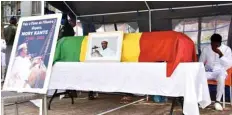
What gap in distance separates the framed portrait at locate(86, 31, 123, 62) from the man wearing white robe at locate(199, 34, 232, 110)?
1702 millimetres

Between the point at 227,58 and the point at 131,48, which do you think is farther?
the point at 227,58

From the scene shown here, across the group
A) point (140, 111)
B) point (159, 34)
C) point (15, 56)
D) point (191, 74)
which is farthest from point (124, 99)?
point (15, 56)

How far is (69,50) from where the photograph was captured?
5.18 m

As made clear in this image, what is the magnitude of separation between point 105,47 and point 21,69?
1.71 metres

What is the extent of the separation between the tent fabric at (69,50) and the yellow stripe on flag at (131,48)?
76 cm

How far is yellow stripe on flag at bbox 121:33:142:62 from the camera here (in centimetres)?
461

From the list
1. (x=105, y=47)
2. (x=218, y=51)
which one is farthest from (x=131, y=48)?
(x=218, y=51)

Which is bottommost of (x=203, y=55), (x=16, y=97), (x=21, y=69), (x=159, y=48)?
(x=16, y=97)

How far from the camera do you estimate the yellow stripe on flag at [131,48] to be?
4609 millimetres

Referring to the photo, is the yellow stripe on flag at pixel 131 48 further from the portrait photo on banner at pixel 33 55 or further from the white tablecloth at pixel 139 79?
the portrait photo on banner at pixel 33 55

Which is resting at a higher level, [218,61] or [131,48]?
[131,48]

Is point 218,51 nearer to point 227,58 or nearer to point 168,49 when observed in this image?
point 227,58

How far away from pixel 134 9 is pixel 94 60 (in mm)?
2323

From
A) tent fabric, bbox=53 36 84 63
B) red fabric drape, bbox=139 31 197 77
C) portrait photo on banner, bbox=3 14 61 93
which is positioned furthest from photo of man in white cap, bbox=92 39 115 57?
portrait photo on banner, bbox=3 14 61 93
